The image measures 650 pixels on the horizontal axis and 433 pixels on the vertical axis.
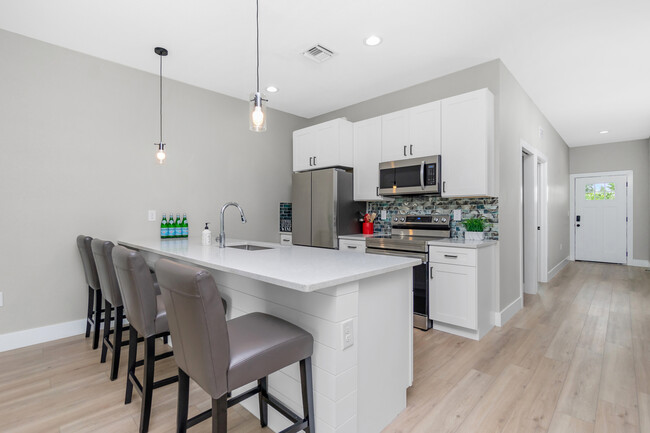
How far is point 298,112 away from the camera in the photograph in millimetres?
4902

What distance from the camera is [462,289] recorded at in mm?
2900

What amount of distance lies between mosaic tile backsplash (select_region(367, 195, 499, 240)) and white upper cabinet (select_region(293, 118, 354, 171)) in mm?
773

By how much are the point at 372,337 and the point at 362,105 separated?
3549 mm

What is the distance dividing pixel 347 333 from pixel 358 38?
251 centimetres

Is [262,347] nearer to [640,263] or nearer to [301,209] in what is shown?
[301,209]

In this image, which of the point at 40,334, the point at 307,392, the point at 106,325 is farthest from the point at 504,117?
the point at 40,334

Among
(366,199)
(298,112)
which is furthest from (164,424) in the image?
(298,112)

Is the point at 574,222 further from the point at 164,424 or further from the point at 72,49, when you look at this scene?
the point at 72,49

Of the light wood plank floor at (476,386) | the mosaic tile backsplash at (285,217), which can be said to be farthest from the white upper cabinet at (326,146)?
the light wood plank floor at (476,386)

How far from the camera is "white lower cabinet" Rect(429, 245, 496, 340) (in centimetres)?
284

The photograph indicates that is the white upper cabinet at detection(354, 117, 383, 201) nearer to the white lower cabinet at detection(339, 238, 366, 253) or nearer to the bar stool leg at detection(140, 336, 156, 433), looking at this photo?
the white lower cabinet at detection(339, 238, 366, 253)

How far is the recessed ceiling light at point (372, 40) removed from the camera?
280 centimetres

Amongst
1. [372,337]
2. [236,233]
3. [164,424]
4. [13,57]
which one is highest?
[13,57]

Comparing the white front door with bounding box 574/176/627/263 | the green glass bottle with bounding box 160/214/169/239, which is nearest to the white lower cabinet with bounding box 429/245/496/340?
the green glass bottle with bounding box 160/214/169/239
